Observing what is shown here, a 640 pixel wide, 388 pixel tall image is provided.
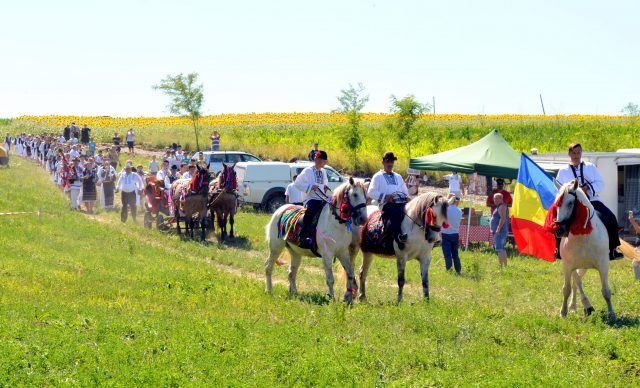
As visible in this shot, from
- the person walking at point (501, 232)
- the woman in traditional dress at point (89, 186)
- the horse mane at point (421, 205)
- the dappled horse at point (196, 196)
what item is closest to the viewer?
the horse mane at point (421, 205)

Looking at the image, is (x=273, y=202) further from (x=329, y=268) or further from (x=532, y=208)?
(x=532, y=208)

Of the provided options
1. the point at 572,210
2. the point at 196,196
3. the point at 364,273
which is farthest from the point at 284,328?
the point at 196,196

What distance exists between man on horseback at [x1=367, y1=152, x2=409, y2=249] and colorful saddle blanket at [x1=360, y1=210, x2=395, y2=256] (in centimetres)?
17

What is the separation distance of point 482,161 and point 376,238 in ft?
31.5

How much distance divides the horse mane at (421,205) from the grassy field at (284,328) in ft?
4.71

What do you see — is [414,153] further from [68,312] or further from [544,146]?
[68,312]

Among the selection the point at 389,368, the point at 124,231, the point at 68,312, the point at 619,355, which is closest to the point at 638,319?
the point at 619,355

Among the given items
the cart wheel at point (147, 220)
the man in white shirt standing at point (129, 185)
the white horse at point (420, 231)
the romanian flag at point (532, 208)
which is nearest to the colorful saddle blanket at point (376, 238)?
the white horse at point (420, 231)

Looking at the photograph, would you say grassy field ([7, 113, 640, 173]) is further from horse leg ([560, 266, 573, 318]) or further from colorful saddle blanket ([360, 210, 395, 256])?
horse leg ([560, 266, 573, 318])

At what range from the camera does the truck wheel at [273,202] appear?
3086cm

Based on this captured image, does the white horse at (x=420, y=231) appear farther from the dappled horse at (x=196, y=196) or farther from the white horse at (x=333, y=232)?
the dappled horse at (x=196, y=196)

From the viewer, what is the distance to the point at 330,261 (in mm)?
13914

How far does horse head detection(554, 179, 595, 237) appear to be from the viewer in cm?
1221

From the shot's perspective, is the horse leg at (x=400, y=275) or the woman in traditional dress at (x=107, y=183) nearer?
the horse leg at (x=400, y=275)
